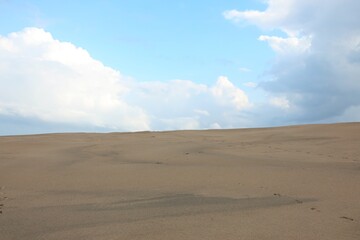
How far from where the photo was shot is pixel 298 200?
237 inches

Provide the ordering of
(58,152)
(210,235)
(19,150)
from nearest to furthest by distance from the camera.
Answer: (210,235), (58,152), (19,150)

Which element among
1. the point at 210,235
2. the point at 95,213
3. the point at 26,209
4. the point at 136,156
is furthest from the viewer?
the point at 136,156

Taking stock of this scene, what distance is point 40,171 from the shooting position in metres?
9.17

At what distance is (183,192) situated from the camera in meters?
6.87

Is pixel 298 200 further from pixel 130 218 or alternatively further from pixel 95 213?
pixel 95 213

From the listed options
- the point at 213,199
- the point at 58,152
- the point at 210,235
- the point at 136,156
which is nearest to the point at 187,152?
the point at 136,156

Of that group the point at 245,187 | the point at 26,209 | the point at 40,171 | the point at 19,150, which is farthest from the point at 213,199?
the point at 19,150

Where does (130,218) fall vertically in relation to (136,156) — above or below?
below

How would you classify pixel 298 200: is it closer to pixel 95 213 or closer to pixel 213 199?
pixel 213 199

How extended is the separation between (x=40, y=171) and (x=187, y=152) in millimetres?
4077

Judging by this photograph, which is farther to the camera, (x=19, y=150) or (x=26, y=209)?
(x=19, y=150)

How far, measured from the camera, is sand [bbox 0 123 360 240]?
4.59m

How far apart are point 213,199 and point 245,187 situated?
3.53 feet

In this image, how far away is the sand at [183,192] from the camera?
15.0ft
